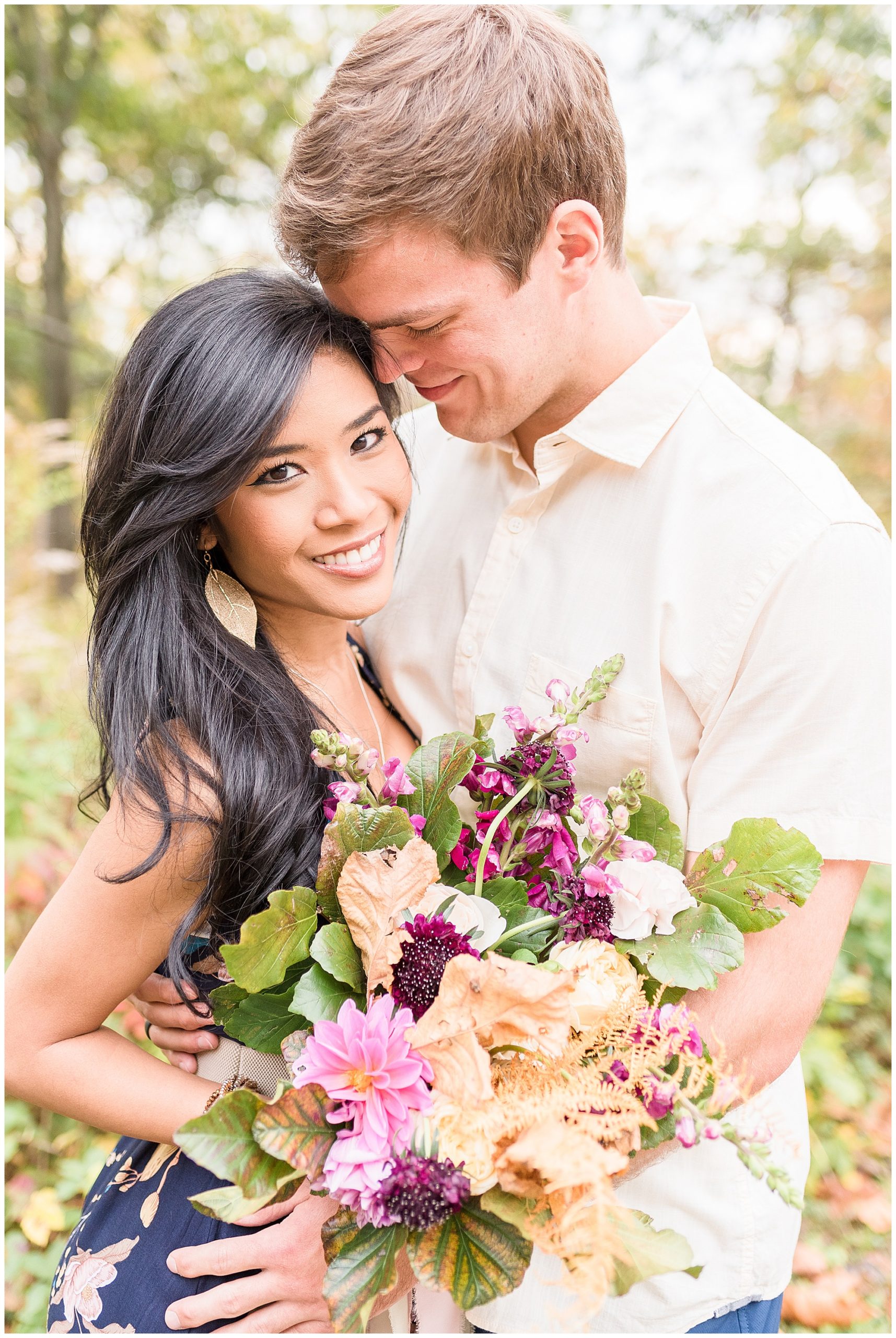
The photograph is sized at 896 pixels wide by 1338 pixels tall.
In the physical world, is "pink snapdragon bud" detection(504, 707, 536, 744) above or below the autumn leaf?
above

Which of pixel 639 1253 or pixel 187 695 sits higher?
pixel 187 695

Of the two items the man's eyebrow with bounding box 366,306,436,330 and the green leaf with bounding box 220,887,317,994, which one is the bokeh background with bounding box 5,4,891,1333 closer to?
the man's eyebrow with bounding box 366,306,436,330

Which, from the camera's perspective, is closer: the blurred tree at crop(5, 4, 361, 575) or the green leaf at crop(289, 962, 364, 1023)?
the green leaf at crop(289, 962, 364, 1023)

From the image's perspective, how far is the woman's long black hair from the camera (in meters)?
1.61

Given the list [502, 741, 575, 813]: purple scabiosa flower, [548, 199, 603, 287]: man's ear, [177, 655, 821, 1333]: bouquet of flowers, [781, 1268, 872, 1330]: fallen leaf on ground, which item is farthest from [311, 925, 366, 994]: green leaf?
[781, 1268, 872, 1330]: fallen leaf on ground

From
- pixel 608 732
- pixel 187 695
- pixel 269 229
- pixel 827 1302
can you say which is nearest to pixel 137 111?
pixel 269 229

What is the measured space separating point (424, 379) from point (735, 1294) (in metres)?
1.80

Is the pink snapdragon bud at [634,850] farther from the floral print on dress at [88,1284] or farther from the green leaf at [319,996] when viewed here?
the floral print on dress at [88,1284]

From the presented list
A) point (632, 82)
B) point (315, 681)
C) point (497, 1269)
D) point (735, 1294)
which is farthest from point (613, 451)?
point (632, 82)

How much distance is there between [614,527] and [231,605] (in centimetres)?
Result: 79

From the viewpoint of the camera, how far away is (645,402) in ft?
5.81

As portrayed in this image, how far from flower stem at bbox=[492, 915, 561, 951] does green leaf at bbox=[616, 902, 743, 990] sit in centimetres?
11

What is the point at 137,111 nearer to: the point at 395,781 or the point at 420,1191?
the point at 395,781

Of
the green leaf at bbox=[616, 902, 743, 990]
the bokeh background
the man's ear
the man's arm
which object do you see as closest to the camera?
the green leaf at bbox=[616, 902, 743, 990]
